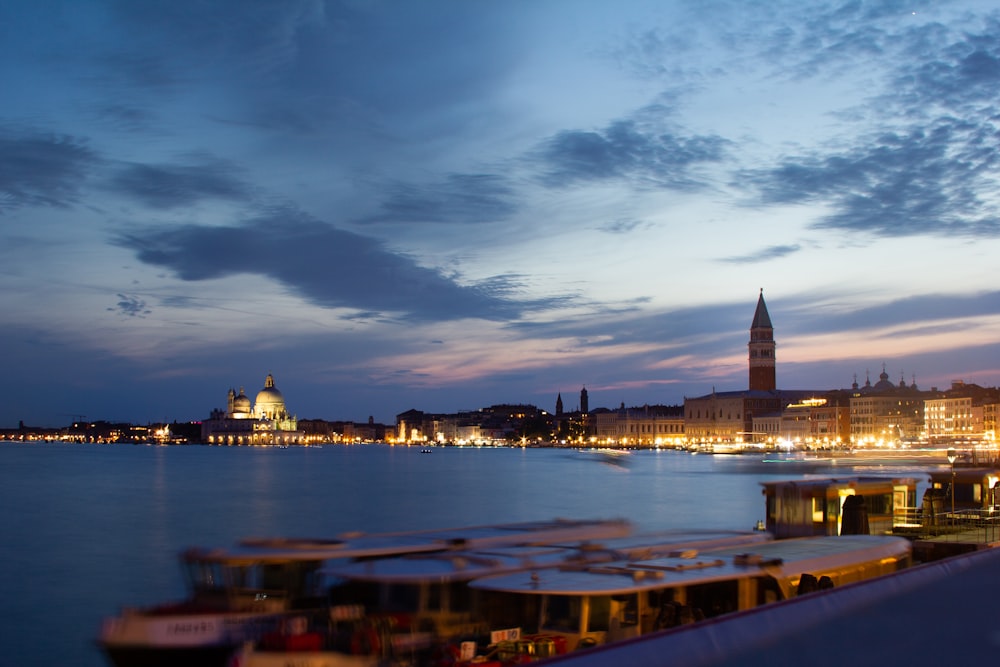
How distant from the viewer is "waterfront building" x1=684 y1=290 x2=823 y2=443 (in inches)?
6393

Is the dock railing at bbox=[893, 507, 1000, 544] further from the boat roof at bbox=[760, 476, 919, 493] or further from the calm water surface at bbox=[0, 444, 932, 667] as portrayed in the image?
the calm water surface at bbox=[0, 444, 932, 667]

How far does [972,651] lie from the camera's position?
540cm

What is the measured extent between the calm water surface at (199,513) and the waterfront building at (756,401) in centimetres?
7457

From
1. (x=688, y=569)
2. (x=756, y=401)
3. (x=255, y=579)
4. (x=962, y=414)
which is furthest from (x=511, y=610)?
(x=756, y=401)

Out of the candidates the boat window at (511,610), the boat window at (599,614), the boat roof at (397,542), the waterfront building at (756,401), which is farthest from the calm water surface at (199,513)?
the waterfront building at (756,401)

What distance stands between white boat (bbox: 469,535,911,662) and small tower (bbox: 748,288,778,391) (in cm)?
15586

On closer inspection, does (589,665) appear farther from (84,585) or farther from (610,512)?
(610,512)

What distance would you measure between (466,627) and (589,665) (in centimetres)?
666

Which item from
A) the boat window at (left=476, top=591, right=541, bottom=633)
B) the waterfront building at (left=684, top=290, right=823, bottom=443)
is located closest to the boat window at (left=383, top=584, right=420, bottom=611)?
the boat window at (left=476, top=591, right=541, bottom=633)

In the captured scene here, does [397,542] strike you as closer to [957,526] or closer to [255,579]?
[255,579]

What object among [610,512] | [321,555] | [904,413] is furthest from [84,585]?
[904,413]

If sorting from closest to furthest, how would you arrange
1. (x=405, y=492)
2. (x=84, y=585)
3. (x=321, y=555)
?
1. (x=321, y=555)
2. (x=84, y=585)
3. (x=405, y=492)

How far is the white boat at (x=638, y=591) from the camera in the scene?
10.4 metres

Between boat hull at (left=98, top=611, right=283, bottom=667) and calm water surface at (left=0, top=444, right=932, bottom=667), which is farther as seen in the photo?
calm water surface at (left=0, top=444, right=932, bottom=667)
